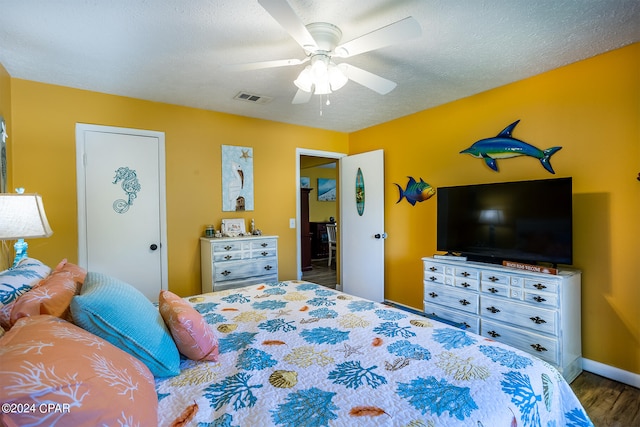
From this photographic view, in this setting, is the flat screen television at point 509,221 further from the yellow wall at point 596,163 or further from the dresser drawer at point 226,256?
the dresser drawer at point 226,256

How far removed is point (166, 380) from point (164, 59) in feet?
7.41

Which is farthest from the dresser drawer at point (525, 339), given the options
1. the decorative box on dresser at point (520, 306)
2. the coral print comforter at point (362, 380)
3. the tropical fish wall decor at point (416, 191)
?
the tropical fish wall decor at point (416, 191)

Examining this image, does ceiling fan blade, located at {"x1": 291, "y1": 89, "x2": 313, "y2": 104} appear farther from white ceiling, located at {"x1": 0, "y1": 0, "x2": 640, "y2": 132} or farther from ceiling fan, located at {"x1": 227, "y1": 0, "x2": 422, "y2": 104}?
white ceiling, located at {"x1": 0, "y1": 0, "x2": 640, "y2": 132}

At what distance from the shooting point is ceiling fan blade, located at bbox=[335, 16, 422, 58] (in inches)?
60.8

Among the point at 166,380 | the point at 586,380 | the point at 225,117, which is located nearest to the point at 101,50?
the point at 225,117

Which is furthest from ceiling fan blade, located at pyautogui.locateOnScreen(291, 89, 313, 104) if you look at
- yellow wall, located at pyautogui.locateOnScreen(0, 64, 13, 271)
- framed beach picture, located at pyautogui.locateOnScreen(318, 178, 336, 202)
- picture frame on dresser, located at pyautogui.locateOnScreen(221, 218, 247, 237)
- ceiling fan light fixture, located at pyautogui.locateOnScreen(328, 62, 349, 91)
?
framed beach picture, located at pyautogui.locateOnScreen(318, 178, 336, 202)

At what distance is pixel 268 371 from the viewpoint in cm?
123

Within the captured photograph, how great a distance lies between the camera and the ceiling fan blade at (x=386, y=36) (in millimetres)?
1545

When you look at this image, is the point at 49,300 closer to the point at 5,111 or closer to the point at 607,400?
the point at 5,111

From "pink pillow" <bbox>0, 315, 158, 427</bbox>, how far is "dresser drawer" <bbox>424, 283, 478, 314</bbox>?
8.62 feet

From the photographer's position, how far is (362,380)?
1159 millimetres

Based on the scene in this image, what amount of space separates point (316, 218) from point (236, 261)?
16.9 ft

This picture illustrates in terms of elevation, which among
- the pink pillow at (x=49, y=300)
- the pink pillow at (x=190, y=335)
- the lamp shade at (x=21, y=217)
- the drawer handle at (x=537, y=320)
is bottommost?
the drawer handle at (x=537, y=320)

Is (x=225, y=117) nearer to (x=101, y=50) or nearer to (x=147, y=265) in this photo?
(x=101, y=50)
